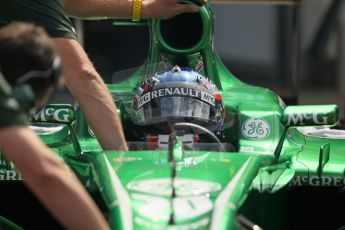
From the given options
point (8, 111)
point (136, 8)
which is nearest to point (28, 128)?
point (8, 111)

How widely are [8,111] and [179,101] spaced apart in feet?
4.93

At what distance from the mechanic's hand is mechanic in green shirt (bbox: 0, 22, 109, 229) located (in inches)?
73.2

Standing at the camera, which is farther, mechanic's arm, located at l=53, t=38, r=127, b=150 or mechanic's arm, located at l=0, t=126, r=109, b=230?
mechanic's arm, located at l=53, t=38, r=127, b=150

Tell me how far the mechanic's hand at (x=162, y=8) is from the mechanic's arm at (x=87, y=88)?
2.11ft

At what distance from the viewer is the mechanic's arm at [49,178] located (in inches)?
133

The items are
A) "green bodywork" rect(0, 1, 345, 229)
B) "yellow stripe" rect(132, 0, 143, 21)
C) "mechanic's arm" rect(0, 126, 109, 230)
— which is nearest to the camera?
"mechanic's arm" rect(0, 126, 109, 230)

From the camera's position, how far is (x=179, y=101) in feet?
15.9

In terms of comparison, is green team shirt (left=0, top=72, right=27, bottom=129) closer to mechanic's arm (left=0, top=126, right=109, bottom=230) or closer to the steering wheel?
mechanic's arm (left=0, top=126, right=109, bottom=230)

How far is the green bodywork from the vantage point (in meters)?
3.88

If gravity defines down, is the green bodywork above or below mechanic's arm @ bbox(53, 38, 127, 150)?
below

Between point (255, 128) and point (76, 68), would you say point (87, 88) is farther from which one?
point (255, 128)

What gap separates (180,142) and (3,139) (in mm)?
1063

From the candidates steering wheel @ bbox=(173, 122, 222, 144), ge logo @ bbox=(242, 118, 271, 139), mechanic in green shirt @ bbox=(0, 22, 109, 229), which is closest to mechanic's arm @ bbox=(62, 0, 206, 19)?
ge logo @ bbox=(242, 118, 271, 139)

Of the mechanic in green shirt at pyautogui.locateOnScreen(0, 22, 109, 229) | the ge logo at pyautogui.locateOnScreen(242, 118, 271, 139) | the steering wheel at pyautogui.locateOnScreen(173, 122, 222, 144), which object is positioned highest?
the mechanic in green shirt at pyautogui.locateOnScreen(0, 22, 109, 229)
